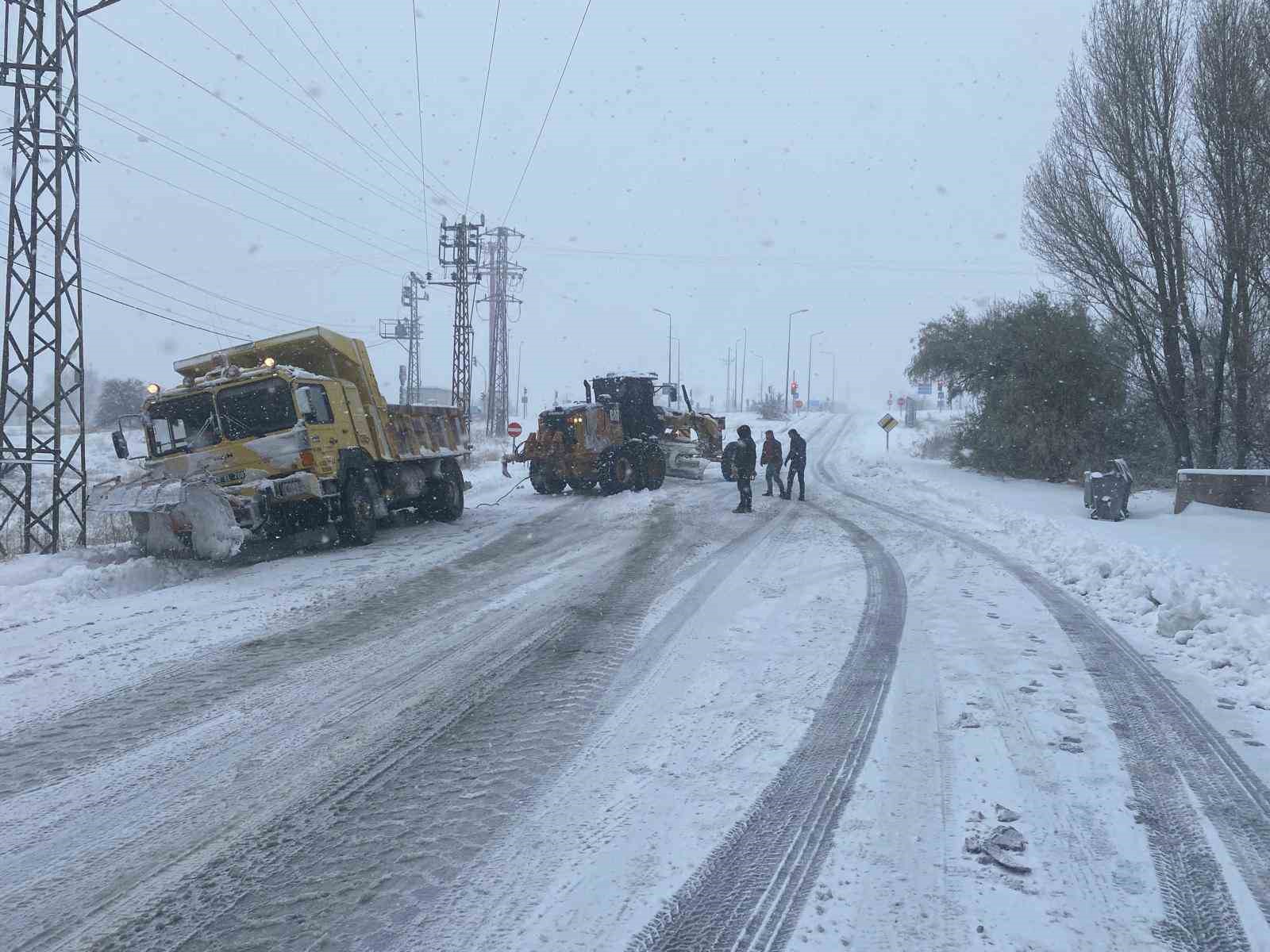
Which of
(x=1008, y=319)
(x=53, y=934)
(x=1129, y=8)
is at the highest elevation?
(x=1129, y=8)

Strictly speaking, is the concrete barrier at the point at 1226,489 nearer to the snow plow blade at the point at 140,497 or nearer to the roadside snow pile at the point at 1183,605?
the roadside snow pile at the point at 1183,605

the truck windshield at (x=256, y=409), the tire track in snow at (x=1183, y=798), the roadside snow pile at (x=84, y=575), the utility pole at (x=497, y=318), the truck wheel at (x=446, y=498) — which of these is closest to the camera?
the tire track in snow at (x=1183, y=798)

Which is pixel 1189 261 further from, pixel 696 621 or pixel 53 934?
pixel 53 934

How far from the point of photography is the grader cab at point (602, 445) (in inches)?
766

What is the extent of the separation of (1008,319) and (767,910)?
2571 cm

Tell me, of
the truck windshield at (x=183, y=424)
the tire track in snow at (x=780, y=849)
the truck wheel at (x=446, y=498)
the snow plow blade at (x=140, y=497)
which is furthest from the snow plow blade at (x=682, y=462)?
the tire track in snow at (x=780, y=849)

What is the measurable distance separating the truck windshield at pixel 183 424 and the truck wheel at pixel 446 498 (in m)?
4.78

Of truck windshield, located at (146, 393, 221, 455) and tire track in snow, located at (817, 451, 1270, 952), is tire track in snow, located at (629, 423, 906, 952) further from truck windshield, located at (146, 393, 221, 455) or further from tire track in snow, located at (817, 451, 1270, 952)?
truck windshield, located at (146, 393, 221, 455)

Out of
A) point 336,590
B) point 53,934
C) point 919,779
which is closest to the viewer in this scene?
point 53,934

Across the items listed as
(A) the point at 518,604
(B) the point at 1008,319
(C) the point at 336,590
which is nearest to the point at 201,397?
(C) the point at 336,590

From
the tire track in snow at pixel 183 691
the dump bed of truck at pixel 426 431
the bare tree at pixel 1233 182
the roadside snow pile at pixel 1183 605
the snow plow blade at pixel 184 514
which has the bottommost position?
the tire track in snow at pixel 183 691

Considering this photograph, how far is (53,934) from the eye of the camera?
3031 mm

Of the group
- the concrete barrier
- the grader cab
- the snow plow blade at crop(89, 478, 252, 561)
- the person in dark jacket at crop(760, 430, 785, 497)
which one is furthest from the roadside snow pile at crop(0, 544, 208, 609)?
the concrete barrier

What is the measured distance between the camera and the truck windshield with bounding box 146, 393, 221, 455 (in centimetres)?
1159
